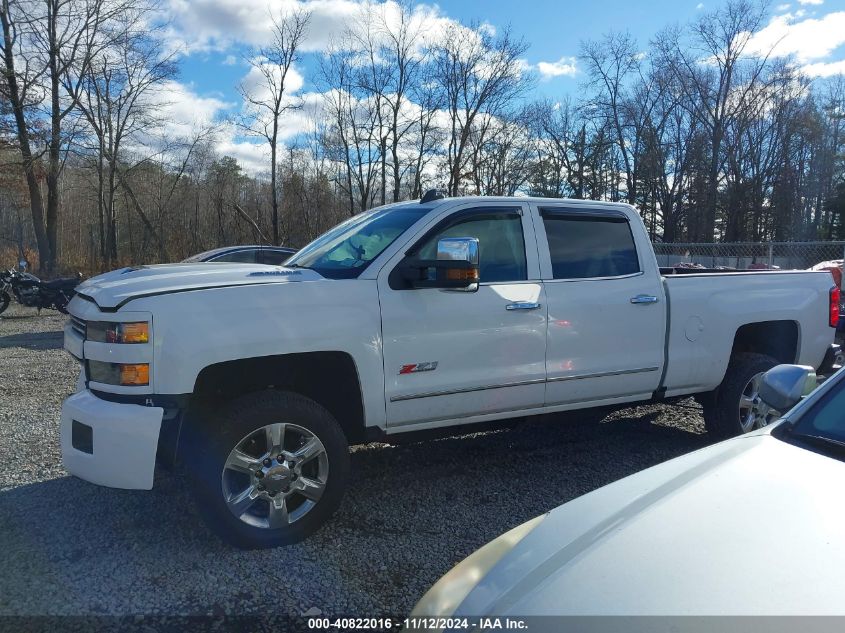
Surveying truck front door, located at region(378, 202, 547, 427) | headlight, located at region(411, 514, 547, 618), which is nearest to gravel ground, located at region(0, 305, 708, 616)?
truck front door, located at region(378, 202, 547, 427)

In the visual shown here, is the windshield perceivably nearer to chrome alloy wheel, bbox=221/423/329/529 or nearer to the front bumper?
chrome alloy wheel, bbox=221/423/329/529

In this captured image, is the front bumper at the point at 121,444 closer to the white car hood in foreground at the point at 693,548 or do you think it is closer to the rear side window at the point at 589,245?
the white car hood in foreground at the point at 693,548

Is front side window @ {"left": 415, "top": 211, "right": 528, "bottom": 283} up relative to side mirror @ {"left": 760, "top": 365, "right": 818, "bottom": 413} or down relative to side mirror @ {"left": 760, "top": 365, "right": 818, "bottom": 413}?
up

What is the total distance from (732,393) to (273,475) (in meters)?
3.81

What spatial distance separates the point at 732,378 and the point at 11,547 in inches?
204

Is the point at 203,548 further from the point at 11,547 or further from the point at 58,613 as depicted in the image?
the point at 11,547

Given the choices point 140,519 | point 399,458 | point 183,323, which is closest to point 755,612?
point 183,323

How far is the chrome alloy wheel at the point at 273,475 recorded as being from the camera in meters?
3.47

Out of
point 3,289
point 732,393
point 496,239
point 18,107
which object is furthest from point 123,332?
point 18,107

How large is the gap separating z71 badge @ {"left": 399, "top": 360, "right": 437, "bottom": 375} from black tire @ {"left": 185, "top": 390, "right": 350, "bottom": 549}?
0.52 m

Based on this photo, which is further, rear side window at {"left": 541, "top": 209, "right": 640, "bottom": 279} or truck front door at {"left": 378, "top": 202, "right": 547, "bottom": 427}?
rear side window at {"left": 541, "top": 209, "right": 640, "bottom": 279}

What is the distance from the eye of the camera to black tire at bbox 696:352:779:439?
17.6 ft

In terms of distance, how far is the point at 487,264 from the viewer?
14.3 ft

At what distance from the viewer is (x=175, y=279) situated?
11.9 ft
